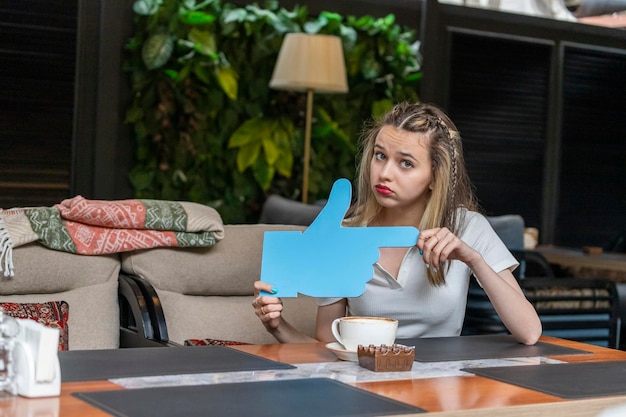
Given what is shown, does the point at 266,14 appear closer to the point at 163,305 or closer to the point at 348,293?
the point at 163,305

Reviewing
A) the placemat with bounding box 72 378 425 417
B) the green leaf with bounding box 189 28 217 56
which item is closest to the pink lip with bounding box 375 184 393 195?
the placemat with bounding box 72 378 425 417

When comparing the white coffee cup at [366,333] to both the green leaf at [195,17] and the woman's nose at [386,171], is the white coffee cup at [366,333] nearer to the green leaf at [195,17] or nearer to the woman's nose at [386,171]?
the woman's nose at [386,171]

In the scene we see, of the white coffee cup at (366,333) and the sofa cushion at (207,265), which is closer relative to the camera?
the white coffee cup at (366,333)

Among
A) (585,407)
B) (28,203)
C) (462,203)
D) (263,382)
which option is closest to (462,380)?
(585,407)

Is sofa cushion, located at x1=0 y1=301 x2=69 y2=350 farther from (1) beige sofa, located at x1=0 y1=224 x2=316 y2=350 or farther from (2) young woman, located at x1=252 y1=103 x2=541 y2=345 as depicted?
(2) young woman, located at x1=252 y1=103 x2=541 y2=345

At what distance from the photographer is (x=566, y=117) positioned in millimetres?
7746

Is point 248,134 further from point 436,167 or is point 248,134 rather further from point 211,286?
point 436,167

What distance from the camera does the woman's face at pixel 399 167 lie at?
232 cm

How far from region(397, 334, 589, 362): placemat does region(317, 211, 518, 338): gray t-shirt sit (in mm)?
129

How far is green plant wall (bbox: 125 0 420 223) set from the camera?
582 centimetres

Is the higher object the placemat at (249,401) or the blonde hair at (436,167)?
the blonde hair at (436,167)

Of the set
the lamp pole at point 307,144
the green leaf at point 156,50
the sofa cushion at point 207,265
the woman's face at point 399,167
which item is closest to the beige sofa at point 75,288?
the sofa cushion at point 207,265

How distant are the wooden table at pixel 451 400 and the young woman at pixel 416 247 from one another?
22.3 inches

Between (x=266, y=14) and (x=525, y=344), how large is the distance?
4.18 m
